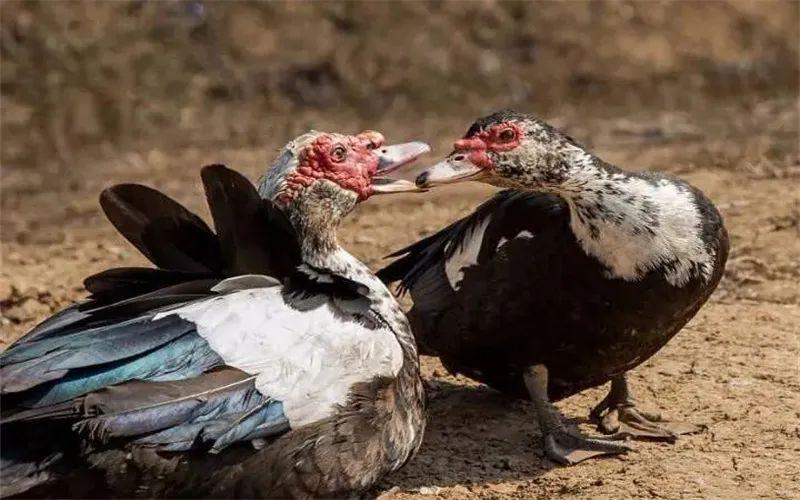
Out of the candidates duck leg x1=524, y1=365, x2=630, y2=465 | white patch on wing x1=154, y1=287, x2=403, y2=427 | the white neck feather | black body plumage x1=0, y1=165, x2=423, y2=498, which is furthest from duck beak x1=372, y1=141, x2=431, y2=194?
duck leg x1=524, y1=365, x2=630, y2=465

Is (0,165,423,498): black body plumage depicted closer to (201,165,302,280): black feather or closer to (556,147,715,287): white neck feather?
(201,165,302,280): black feather

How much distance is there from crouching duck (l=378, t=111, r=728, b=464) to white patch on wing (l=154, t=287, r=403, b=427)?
27.1 inches

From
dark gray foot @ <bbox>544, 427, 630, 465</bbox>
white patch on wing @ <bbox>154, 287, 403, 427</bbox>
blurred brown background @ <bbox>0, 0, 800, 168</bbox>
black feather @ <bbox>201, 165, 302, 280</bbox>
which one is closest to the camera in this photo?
white patch on wing @ <bbox>154, 287, 403, 427</bbox>

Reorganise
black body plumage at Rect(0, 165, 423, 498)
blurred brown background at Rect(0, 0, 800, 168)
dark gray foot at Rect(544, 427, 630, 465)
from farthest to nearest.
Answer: blurred brown background at Rect(0, 0, 800, 168) < dark gray foot at Rect(544, 427, 630, 465) < black body plumage at Rect(0, 165, 423, 498)

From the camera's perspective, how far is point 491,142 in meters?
4.23

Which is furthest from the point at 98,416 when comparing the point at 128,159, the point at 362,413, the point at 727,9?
the point at 727,9

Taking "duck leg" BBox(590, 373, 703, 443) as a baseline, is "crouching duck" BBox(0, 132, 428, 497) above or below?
above

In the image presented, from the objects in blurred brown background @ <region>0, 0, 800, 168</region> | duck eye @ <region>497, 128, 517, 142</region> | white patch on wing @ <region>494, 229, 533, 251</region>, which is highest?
blurred brown background @ <region>0, 0, 800, 168</region>

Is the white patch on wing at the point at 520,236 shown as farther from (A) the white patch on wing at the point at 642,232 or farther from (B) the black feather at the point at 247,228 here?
(B) the black feather at the point at 247,228

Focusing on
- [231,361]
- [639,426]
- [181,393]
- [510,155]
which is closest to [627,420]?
[639,426]

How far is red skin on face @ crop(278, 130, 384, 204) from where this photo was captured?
409 cm

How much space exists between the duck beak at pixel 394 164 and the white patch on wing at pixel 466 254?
1.34 feet

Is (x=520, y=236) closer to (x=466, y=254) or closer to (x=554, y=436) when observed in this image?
(x=466, y=254)

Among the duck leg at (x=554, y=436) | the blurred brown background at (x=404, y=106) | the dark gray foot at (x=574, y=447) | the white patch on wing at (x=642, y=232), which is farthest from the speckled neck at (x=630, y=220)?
the blurred brown background at (x=404, y=106)
